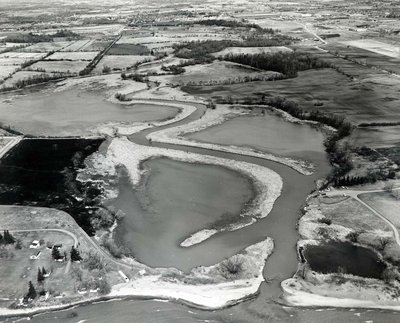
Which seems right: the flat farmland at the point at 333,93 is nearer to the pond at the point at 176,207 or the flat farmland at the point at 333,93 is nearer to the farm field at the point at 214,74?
the farm field at the point at 214,74

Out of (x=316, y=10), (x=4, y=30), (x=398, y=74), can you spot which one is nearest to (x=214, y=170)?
(x=398, y=74)

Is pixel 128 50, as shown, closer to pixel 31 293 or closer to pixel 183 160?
pixel 183 160

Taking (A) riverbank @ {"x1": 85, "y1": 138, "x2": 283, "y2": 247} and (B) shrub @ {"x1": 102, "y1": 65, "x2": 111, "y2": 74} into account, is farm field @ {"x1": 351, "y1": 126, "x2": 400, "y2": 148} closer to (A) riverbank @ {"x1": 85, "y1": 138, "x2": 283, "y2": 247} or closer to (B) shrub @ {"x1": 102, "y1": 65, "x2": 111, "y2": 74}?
(A) riverbank @ {"x1": 85, "y1": 138, "x2": 283, "y2": 247}

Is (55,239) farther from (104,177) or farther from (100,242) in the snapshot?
(104,177)

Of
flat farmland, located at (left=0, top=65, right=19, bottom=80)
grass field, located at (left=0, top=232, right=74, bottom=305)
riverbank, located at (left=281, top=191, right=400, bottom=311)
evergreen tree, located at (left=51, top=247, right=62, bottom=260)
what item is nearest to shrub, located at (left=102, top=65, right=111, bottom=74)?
flat farmland, located at (left=0, top=65, right=19, bottom=80)

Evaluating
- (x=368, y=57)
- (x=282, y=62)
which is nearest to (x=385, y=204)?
(x=282, y=62)
